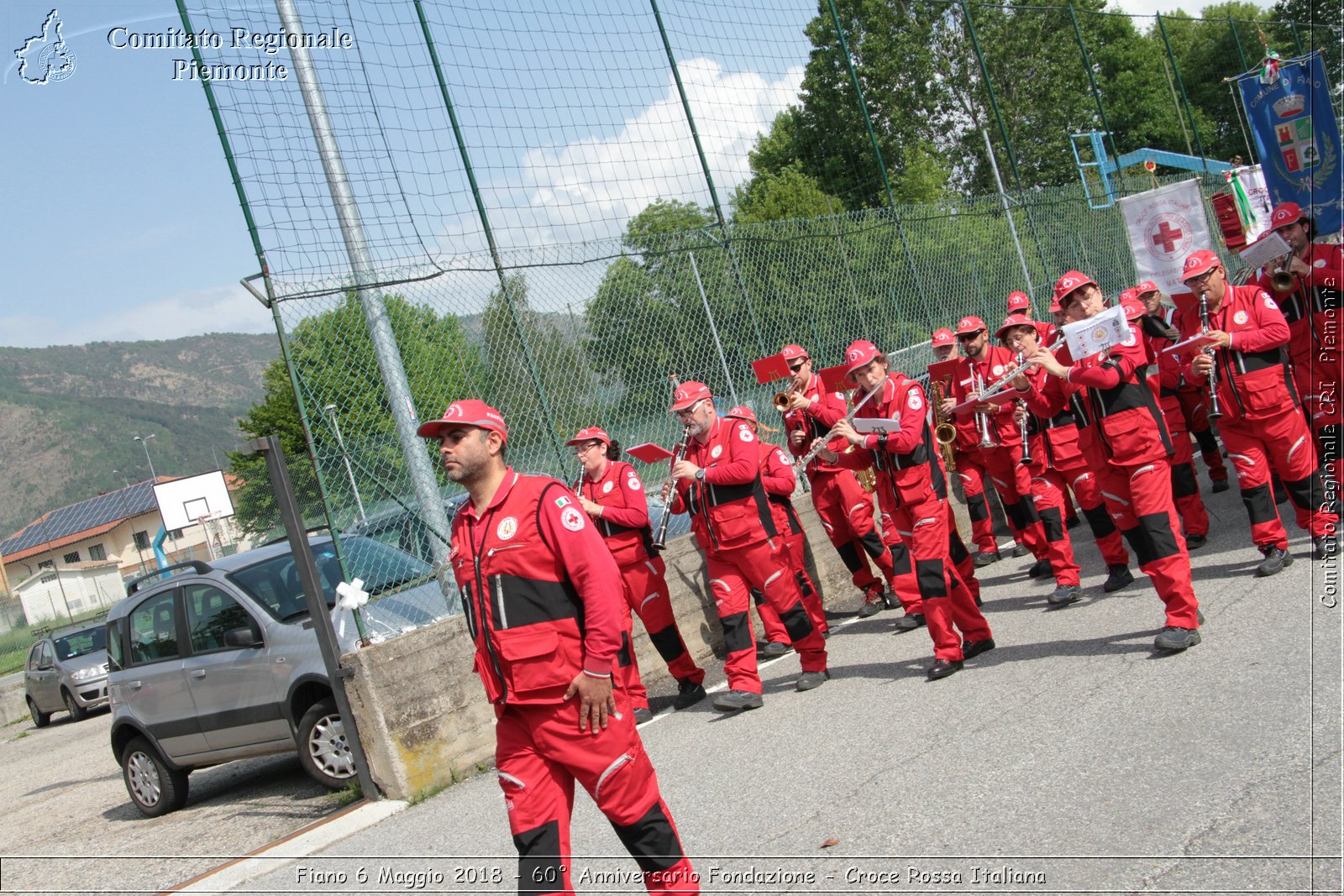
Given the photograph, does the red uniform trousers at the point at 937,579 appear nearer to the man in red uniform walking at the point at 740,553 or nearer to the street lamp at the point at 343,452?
the man in red uniform walking at the point at 740,553

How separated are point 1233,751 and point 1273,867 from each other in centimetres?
111

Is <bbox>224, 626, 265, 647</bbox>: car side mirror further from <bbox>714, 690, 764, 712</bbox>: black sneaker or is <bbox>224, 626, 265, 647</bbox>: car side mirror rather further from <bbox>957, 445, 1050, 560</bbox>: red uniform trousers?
<bbox>957, 445, 1050, 560</bbox>: red uniform trousers

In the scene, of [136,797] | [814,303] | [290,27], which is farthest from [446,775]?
[814,303]

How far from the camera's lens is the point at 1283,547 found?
7.70 m

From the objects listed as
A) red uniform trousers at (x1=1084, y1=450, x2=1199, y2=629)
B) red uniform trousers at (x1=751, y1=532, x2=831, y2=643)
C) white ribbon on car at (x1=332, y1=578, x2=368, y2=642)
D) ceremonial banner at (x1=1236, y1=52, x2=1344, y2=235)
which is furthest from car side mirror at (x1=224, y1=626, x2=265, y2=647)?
ceremonial banner at (x1=1236, y1=52, x2=1344, y2=235)

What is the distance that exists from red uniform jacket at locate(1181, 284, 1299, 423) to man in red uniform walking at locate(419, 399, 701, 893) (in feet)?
17.4

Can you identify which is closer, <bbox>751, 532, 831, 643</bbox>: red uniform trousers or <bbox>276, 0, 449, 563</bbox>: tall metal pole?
<bbox>276, 0, 449, 563</bbox>: tall metal pole

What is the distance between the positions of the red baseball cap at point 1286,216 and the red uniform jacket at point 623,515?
15.5 ft

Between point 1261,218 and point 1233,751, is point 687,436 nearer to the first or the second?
point 1233,751

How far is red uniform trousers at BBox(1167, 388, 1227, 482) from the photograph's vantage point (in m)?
10.1

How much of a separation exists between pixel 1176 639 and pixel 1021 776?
179 cm

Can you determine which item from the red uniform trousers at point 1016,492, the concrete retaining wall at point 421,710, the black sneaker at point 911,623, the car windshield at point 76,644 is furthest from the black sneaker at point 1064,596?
the car windshield at point 76,644

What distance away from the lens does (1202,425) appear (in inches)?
412

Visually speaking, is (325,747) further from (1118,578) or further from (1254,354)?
(1254,354)
